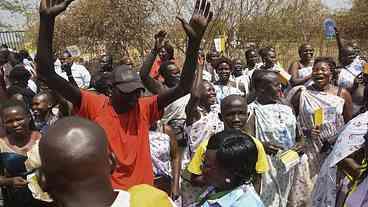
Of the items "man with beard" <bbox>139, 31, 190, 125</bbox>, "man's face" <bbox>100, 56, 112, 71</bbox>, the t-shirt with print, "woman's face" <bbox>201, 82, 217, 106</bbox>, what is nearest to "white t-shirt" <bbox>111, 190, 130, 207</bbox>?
the t-shirt with print

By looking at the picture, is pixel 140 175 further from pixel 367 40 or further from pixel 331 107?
pixel 367 40

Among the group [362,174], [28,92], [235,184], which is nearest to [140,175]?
[235,184]

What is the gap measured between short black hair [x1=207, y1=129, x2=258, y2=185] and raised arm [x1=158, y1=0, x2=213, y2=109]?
0.66 meters

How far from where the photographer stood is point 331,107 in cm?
566

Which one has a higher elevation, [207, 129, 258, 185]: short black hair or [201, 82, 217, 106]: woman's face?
[207, 129, 258, 185]: short black hair

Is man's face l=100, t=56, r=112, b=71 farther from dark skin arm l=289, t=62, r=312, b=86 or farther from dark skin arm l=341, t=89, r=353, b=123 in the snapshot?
dark skin arm l=341, t=89, r=353, b=123

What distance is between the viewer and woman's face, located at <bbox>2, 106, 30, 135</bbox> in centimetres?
447

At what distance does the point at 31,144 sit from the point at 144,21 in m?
11.8

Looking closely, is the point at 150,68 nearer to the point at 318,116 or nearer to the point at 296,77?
the point at 318,116

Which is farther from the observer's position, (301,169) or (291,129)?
(301,169)

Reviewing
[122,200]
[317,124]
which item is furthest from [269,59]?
[122,200]

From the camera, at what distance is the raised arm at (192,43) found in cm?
332

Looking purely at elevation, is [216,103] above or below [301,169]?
above

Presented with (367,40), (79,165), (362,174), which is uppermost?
(79,165)
